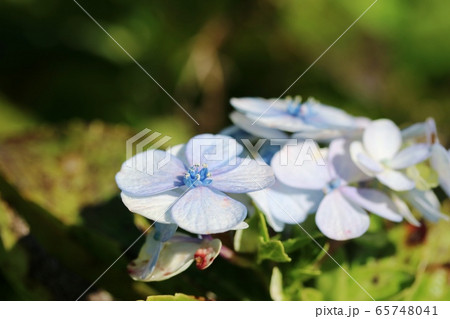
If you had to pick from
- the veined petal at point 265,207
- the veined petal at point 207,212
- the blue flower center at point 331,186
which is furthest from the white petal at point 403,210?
the veined petal at point 207,212

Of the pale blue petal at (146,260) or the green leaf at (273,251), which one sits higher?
the green leaf at (273,251)

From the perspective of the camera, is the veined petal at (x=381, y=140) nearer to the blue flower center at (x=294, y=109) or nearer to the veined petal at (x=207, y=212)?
the blue flower center at (x=294, y=109)

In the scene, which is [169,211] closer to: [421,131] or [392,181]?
[392,181]

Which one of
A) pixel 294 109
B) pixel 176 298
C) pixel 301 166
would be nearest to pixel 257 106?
pixel 294 109

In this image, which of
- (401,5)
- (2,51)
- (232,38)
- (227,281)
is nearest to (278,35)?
(232,38)

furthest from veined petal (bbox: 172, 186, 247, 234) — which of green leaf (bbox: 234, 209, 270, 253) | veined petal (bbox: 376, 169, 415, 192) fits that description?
veined petal (bbox: 376, 169, 415, 192)
